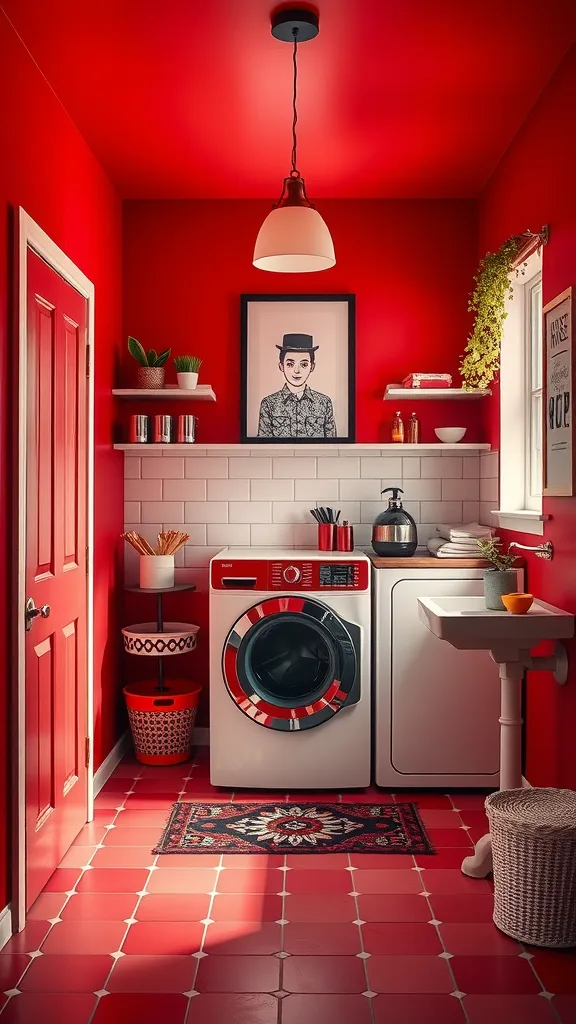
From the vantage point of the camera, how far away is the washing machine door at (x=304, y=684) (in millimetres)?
3988

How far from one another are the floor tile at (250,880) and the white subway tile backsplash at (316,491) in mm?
Answer: 2037

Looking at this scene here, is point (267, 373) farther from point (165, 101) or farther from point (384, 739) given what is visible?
point (384, 739)

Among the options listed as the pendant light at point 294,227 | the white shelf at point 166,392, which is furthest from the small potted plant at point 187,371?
the pendant light at point 294,227

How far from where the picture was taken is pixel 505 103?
3.51 meters

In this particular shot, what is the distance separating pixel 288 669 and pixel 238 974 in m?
1.66

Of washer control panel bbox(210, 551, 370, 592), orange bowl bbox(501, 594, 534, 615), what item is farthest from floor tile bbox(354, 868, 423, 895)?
washer control panel bbox(210, 551, 370, 592)

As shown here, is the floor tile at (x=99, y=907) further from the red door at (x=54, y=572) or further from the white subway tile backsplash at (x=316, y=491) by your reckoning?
the white subway tile backsplash at (x=316, y=491)

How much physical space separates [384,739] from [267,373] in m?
1.94

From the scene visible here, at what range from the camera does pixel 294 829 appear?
3613mm

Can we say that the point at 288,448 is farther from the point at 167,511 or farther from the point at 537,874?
the point at 537,874


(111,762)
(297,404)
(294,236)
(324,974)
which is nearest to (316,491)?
(297,404)

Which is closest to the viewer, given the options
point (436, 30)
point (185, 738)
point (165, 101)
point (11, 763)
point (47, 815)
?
point (11, 763)

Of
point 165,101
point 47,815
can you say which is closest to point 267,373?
point 165,101

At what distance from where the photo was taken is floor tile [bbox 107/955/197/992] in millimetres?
2439
